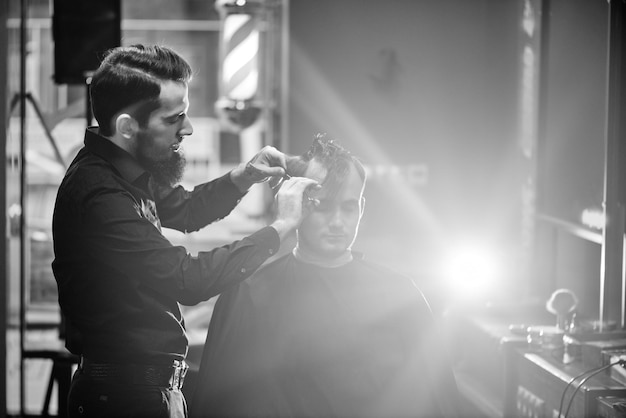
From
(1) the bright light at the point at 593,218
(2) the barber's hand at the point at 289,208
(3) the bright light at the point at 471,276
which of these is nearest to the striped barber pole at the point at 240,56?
(3) the bright light at the point at 471,276

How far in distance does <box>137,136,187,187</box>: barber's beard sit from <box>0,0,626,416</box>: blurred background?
3.95 ft

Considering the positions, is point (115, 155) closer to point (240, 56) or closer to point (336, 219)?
point (336, 219)

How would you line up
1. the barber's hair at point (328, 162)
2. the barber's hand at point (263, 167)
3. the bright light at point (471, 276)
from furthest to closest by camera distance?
1. the bright light at point (471, 276)
2. the barber's hair at point (328, 162)
3. the barber's hand at point (263, 167)

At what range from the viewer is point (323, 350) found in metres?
2.64

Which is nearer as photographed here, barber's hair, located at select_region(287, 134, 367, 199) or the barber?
the barber

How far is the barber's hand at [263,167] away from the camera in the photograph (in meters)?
2.50

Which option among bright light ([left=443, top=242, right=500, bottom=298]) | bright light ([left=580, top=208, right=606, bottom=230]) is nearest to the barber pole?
bright light ([left=443, top=242, right=500, bottom=298])

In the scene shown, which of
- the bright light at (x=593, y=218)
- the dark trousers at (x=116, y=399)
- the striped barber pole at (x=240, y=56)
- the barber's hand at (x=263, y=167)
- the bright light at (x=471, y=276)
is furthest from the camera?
the striped barber pole at (x=240, y=56)

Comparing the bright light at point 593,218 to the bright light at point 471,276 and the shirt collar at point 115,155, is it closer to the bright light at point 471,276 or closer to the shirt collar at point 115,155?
the bright light at point 471,276

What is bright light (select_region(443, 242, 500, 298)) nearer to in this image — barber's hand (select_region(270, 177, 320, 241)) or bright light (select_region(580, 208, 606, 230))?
bright light (select_region(580, 208, 606, 230))

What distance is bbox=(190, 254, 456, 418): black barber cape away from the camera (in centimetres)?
257

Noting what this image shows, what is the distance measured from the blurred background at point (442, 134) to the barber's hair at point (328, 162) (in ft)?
3.25

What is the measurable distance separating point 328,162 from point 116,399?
2.77ft

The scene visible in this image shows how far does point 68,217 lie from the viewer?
229 cm
